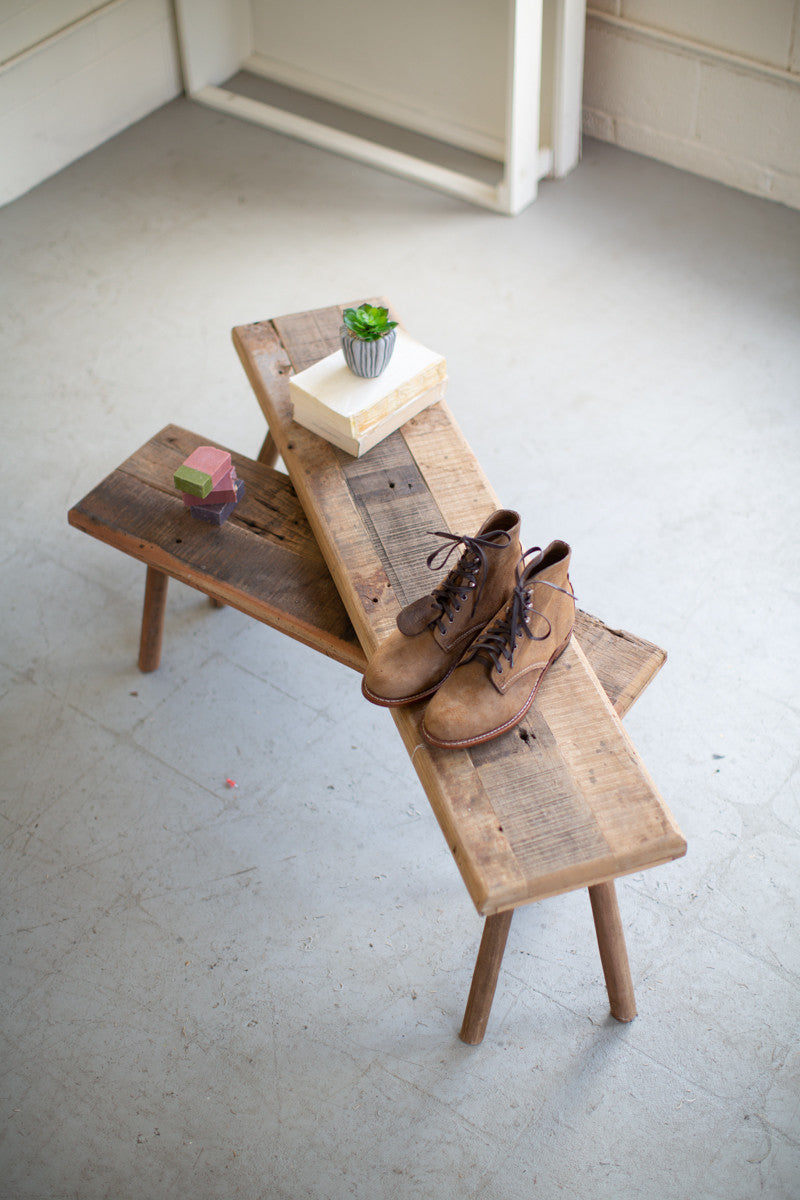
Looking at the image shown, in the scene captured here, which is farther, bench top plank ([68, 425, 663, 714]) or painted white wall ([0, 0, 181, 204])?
painted white wall ([0, 0, 181, 204])

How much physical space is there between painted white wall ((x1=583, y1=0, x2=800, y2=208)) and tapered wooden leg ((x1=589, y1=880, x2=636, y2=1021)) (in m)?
2.71

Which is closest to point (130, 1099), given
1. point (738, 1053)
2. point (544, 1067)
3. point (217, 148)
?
point (544, 1067)

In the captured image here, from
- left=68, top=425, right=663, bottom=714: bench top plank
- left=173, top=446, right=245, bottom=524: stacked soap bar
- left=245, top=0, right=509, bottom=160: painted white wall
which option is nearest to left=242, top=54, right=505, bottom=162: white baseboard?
left=245, top=0, right=509, bottom=160: painted white wall

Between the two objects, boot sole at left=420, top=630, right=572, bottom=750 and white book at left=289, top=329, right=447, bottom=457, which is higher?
white book at left=289, top=329, right=447, bottom=457

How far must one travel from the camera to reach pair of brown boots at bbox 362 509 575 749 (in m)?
1.68

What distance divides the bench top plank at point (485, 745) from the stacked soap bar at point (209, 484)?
13 centimetres

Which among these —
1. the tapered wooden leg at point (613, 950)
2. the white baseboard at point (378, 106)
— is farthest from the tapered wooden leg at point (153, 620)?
the white baseboard at point (378, 106)

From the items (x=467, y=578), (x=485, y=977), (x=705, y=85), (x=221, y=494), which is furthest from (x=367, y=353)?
(x=705, y=85)

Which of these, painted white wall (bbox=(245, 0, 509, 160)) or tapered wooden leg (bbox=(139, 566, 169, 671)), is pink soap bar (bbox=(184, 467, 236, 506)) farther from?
painted white wall (bbox=(245, 0, 509, 160))

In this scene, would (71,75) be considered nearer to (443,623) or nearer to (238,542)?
(238,542)

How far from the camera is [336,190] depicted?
377 centimetres

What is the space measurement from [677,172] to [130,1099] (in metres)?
3.32

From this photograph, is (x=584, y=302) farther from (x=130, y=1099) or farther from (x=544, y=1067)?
(x=130, y=1099)

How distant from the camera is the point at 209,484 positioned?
2.10 metres
